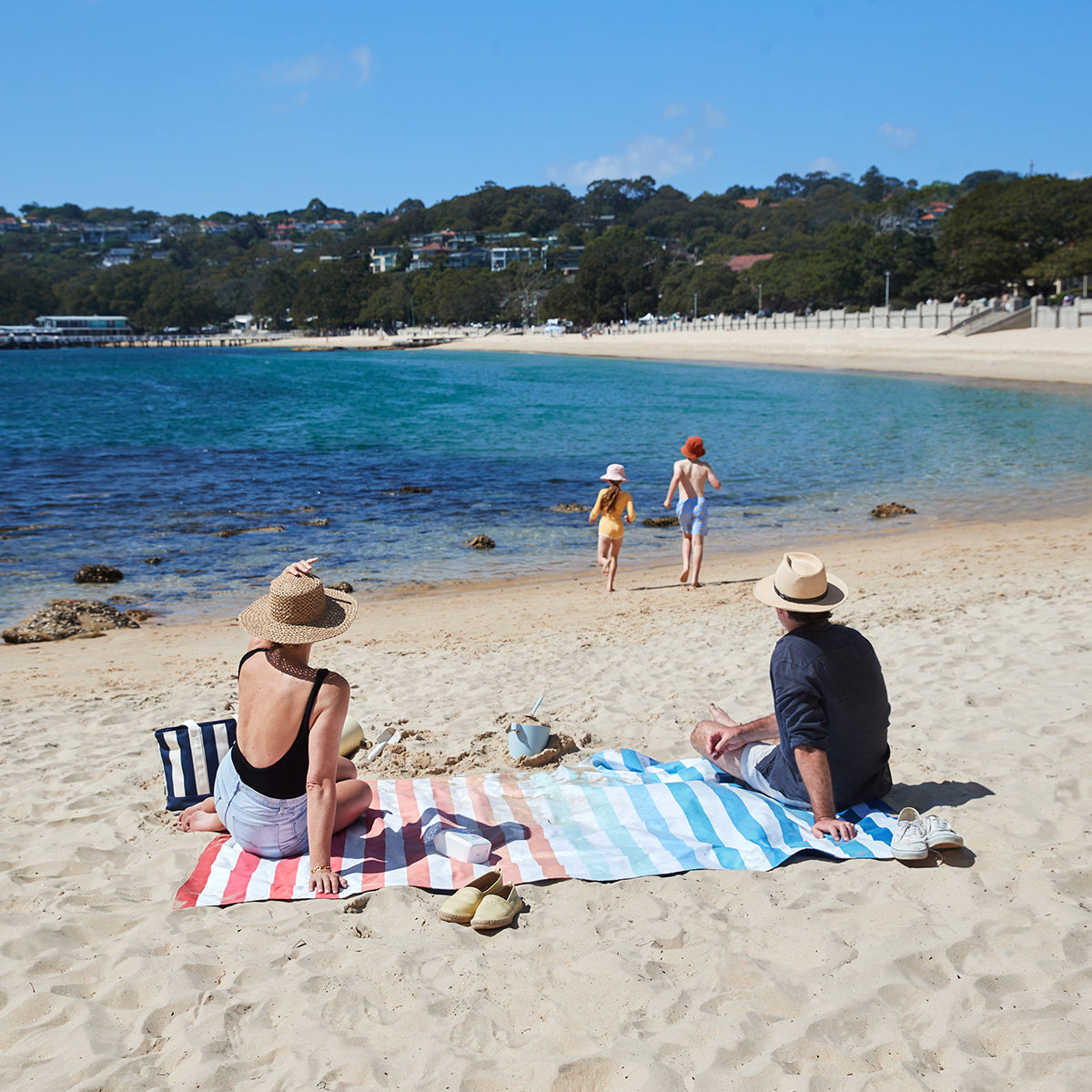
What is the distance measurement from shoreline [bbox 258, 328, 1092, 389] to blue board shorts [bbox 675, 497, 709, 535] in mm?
32160

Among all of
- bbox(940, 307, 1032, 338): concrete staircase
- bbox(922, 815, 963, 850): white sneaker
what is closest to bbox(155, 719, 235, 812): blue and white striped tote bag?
bbox(922, 815, 963, 850): white sneaker

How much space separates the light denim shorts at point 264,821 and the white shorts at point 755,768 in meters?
1.96

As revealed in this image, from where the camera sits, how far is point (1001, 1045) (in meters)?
2.73

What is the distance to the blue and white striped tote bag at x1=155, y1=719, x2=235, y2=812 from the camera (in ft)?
14.4

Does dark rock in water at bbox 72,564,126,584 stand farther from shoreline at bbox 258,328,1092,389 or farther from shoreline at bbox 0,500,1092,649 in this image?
shoreline at bbox 258,328,1092,389

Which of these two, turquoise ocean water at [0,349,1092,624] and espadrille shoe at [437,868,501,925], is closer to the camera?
espadrille shoe at [437,868,501,925]

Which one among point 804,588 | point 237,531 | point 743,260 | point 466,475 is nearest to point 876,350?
point 466,475

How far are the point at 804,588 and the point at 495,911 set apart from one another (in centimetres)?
173

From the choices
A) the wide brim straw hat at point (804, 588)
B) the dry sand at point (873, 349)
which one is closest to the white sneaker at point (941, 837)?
the wide brim straw hat at point (804, 588)

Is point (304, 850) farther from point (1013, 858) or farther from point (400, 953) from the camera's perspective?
point (1013, 858)

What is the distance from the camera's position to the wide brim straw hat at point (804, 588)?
383 cm

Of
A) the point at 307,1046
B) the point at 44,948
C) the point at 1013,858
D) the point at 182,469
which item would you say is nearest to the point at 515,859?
the point at 307,1046

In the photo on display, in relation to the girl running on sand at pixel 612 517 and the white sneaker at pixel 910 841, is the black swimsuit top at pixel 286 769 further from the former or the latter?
the girl running on sand at pixel 612 517

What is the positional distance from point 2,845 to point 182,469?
64.0ft
